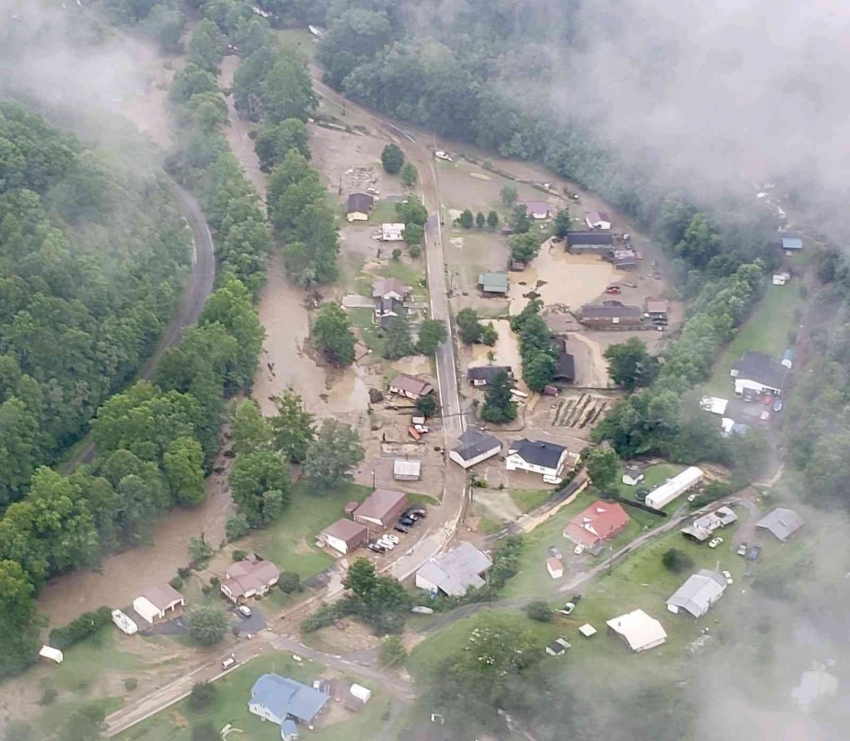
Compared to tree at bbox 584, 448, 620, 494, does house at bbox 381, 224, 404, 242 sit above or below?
below

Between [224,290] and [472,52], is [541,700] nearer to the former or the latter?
[224,290]

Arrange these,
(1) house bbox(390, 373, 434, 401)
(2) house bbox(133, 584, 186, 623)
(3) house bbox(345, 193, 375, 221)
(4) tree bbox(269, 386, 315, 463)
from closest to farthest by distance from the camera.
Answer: (2) house bbox(133, 584, 186, 623)
(4) tree bbox(269, 386, 315, 463)
(1) house bbox(390, 373, 434, 401)
(3) house bbox(345, 193, 375, 221)

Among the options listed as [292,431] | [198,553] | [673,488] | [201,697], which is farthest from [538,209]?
[201,697]

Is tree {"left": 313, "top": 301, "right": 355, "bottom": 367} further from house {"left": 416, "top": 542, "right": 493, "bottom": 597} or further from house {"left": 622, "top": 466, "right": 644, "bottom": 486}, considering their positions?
house {"left": 622, "top": 466, "right": 644, "bottom": 486}

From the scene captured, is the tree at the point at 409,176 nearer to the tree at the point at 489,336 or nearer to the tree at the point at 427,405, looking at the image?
the tree at the point at 489,336

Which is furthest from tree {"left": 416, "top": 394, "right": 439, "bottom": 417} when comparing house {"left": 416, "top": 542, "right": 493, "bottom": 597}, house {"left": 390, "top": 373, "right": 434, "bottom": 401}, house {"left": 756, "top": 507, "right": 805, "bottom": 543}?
house {"left": 756, "top": 507, "right": 805, "bottom": 543}

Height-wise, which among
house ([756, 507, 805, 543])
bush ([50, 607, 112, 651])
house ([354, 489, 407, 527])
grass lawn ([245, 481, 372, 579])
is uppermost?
house ([756, 507, 805, 543])

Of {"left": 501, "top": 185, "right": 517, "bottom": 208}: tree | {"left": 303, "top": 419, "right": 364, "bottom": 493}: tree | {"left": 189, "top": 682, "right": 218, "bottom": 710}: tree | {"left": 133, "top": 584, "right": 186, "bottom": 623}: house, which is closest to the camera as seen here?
{"left": 189, "top": 682, "right": 218, "bottom": 710}: tree
